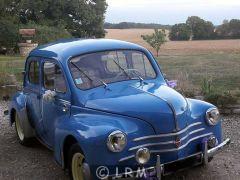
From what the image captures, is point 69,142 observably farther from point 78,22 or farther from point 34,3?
point 78,22

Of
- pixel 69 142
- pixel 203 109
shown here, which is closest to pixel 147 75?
pixel 203 109

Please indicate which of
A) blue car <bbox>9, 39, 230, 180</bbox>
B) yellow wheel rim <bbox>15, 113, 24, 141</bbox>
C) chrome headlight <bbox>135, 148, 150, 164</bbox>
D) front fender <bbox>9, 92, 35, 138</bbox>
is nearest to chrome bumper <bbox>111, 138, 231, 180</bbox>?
blue car <bbox>9, 39, 230, 180</bbox>

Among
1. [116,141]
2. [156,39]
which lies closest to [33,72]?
[116,141]

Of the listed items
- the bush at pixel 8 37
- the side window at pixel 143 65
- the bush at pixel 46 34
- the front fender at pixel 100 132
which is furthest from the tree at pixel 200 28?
the front fender at pixel 100 132

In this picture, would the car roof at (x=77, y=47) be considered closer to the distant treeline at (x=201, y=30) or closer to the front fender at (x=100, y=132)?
the front fender at (x=100, y=132)

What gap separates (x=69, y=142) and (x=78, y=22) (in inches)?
1227

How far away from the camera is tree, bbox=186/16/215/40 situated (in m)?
33.9

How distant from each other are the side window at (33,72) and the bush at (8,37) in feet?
69.3

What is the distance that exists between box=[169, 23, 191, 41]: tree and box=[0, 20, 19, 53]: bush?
36.0 feet

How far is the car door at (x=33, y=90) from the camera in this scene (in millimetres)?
6988

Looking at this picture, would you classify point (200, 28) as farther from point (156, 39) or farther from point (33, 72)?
point (33, 72)

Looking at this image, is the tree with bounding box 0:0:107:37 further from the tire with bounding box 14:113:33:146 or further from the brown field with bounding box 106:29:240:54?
the tire with bounding box 14:113:33:146

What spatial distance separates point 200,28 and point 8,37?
44.7 ft

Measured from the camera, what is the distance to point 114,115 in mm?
5395
